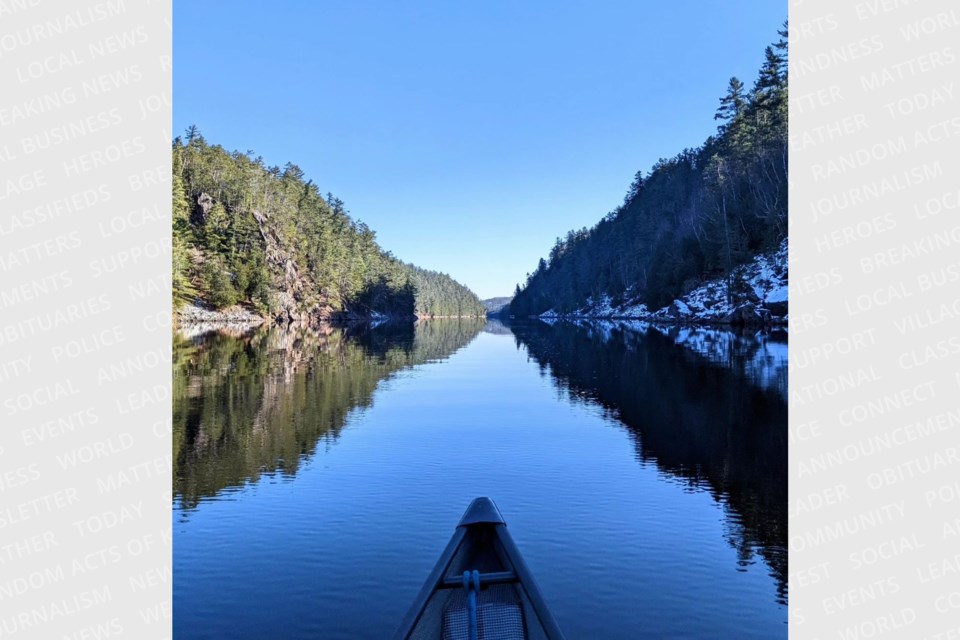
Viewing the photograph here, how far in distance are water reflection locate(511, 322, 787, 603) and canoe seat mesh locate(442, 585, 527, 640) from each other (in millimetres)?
3975

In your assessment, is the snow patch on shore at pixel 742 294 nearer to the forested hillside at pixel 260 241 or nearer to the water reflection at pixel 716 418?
the water reflection at pixel 716 418

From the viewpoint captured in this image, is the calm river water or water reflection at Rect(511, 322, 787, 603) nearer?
the calm river water

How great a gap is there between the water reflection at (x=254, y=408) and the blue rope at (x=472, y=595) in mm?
7188

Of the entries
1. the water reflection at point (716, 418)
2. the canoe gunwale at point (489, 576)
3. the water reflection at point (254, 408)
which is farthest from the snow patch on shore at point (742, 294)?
the canoe gunwale at point (489, 576)

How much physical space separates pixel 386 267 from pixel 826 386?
149639 millimetres

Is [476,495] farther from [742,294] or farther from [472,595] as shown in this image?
[742,294]

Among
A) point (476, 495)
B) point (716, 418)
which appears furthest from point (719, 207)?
point (476, 495)

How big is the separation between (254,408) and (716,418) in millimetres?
16034

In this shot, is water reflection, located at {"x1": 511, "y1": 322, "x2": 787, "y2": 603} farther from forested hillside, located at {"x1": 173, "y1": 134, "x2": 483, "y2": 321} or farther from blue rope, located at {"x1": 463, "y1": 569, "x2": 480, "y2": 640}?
forested hillside, located at {"x1": 173, "y1": 134, "x2": 483, "y2": 321}

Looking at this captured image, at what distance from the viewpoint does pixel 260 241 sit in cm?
9906

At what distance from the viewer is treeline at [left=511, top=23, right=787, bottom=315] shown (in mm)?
70875

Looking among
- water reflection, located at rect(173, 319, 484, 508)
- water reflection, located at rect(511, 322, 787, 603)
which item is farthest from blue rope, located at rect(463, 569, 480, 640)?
water reflection, located at rect(173, 319, 484, 508)

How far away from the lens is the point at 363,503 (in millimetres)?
11508

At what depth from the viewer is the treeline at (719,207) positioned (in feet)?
233
